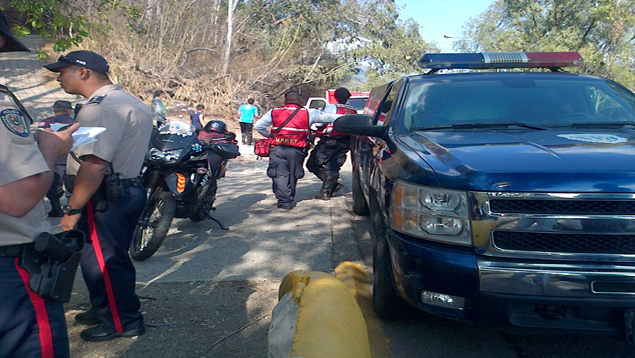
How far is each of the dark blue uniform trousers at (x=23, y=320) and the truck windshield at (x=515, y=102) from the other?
8.93 ft

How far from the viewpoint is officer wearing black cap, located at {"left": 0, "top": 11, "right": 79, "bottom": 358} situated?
1.85 m

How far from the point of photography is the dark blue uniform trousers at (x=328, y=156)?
7824 millimetres

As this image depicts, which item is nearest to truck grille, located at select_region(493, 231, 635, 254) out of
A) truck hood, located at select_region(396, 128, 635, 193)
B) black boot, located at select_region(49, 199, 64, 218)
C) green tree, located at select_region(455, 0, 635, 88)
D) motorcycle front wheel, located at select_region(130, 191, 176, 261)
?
truck hood, located at select_region(396, 128, 635, 193)

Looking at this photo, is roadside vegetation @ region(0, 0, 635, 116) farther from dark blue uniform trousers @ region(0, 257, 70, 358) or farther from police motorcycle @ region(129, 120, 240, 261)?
dark blue uniform trousers @ region(0, 257, 70, 358)

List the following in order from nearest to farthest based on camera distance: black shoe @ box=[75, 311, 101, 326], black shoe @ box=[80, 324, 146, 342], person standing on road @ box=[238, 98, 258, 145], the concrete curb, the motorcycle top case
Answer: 1. the concrete curb
2. black shoe @ box=[80, 324, 146, 342]
3. black shoe @ box=[75, 311, 101, 326]
4. the motorcycle top case
5. person standing on road @ box=[238, 98, 258, 145]

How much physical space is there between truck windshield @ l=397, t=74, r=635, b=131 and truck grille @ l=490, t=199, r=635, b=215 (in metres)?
1.25

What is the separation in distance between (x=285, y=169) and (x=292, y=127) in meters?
0.63

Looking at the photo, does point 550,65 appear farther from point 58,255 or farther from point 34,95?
point 34,95

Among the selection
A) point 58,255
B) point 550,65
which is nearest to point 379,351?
point 58,255

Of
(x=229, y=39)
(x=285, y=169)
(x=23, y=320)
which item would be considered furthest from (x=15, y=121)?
(x=229, y=39)

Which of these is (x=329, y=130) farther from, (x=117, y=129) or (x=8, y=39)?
(x=8, y=39)

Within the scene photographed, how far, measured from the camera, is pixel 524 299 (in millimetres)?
2445

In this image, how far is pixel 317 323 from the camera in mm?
2273

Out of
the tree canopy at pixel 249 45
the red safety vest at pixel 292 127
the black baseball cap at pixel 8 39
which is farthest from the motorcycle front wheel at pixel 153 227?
the tree canopy at pixel 249 45
